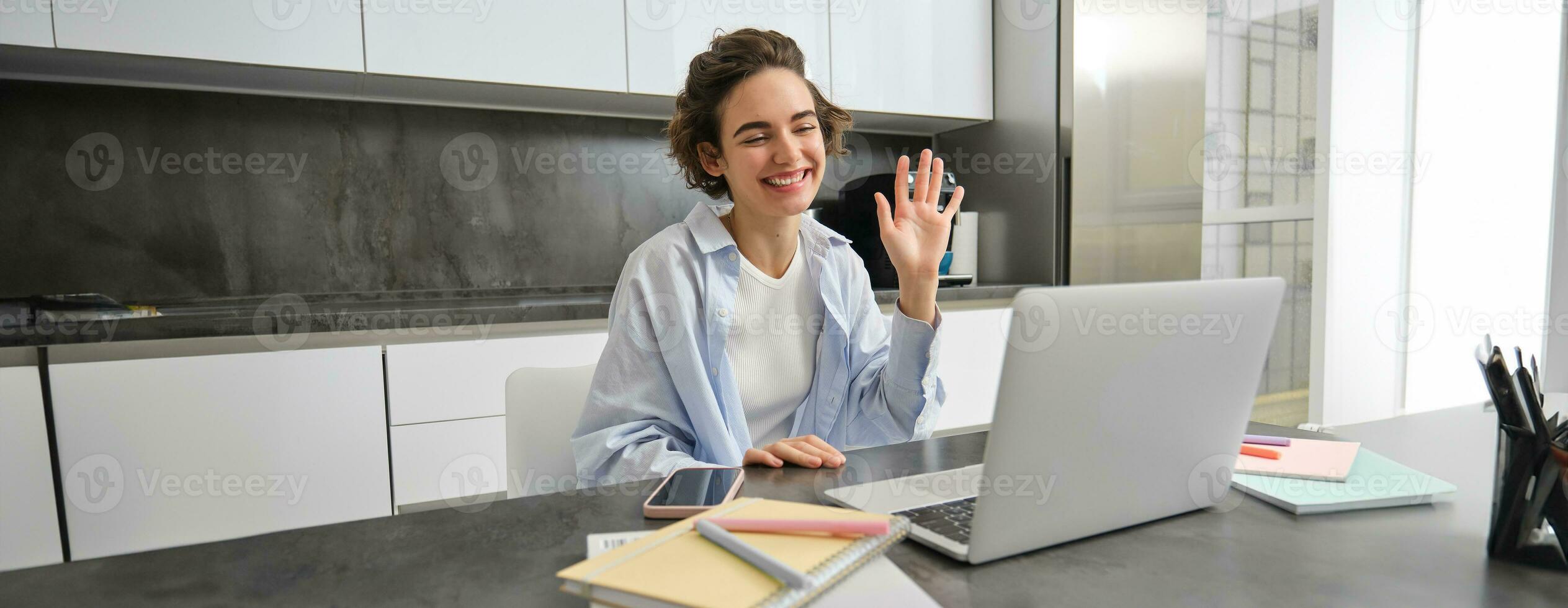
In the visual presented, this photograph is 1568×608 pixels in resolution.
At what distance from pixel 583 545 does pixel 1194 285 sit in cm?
49

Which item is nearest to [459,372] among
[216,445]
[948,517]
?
[216,445]

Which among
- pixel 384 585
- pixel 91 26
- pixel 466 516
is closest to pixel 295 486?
pixel 91 26

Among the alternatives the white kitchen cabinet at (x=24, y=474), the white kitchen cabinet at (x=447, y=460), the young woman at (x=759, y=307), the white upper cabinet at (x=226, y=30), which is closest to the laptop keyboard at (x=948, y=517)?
the young woman at (x=759, y=307)

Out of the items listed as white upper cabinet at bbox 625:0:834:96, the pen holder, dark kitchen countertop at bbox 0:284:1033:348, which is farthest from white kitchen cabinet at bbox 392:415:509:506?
the pen holder

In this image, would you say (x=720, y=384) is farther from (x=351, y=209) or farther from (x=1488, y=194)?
(x=1488, y=194)

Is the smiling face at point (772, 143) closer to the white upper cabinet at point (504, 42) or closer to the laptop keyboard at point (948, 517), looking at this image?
the laptop keyboard at point (948, 517)

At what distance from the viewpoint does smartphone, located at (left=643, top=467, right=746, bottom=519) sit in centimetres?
67

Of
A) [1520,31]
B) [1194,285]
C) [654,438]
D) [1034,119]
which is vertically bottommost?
[654,438]

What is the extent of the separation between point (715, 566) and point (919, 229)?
662 mm

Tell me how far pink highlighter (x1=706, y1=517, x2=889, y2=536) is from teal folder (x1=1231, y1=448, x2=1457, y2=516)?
385mm

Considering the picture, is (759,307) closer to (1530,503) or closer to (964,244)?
(1530,503)

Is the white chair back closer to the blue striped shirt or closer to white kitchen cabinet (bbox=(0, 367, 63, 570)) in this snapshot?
the blue striped shirt

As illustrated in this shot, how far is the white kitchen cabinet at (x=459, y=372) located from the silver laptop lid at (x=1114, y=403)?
1.33 metres

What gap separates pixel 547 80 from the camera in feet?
7.10
